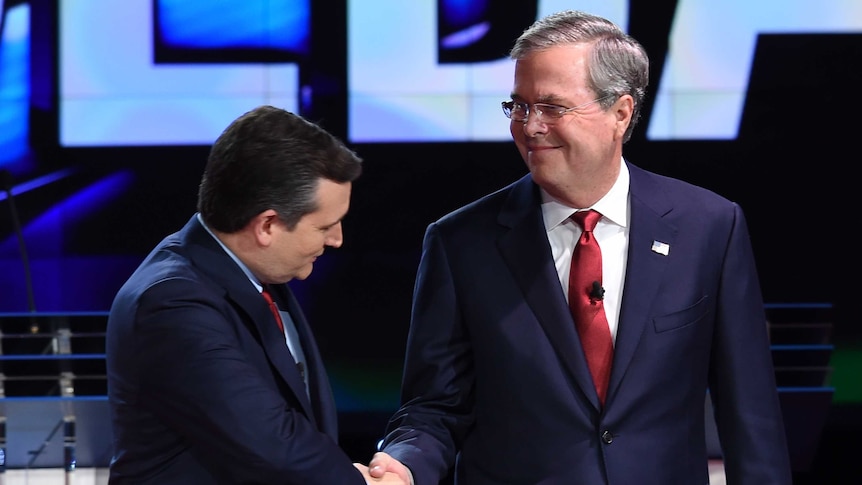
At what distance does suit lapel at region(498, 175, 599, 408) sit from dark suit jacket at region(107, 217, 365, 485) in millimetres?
472

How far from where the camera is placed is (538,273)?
84.9 inches

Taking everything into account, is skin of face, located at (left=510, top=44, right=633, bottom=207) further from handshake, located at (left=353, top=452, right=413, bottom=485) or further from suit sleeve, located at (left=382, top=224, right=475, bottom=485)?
handshake, located at (left=353, top=452, right=413, bottom=485)

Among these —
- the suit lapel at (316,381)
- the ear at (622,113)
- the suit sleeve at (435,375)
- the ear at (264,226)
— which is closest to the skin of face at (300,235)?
the ear at (264,226)

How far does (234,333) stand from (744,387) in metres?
0.95

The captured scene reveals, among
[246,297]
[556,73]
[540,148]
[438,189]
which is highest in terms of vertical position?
[556,73]

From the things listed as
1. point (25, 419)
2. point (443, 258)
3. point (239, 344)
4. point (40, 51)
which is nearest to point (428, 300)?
point (443, 258)

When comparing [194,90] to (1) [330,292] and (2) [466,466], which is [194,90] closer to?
(1) [330,292]

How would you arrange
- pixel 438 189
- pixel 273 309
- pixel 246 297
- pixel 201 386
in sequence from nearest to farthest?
pixel 201 386 < pixel 246 297 < pixel 273 309 < pixel 438 189

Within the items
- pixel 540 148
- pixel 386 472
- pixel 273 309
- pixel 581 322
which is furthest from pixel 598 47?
pixel 386 472

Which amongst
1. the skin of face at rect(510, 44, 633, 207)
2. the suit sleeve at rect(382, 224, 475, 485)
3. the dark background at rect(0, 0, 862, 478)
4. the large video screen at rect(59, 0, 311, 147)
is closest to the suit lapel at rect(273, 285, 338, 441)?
the suit sleeve at rect(382, 224, 475, 485)

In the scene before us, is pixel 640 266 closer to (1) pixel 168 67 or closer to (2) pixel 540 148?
(2) pixel 540 148

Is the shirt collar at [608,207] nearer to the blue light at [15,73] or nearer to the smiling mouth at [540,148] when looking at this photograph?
the smiling mouth at [540,148]

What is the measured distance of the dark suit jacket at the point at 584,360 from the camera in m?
2.09

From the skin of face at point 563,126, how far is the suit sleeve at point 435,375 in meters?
0.26
